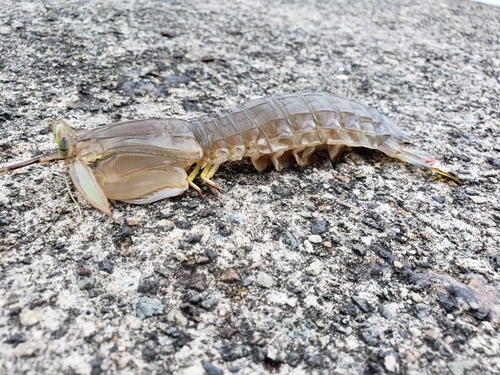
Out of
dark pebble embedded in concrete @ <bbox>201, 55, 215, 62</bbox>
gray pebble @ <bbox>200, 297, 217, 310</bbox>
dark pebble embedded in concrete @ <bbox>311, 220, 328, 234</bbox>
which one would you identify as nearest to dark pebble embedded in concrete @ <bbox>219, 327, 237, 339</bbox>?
gray pebble @ <bbox>200, 297, 217, 310</bbox>

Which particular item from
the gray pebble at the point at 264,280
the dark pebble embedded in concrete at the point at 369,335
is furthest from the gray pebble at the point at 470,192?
the gray pebble at the point at 264,280

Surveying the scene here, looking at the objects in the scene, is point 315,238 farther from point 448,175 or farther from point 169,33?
point 169,33

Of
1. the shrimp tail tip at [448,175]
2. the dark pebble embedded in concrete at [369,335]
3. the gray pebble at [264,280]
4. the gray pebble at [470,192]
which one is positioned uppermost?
the shrimp tail tip at [448,175]

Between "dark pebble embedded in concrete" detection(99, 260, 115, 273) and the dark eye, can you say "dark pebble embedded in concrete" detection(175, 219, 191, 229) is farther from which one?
Result: the dark eye

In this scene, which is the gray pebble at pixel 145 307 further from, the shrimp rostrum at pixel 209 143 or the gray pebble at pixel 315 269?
the gray pebble at pixel 315 269

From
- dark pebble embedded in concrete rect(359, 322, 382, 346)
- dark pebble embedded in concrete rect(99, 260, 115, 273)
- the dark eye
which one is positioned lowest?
dark pebble embedded in concrete rect(99, 260, 115, 273)

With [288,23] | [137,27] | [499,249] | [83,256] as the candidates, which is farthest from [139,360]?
[288,23]
